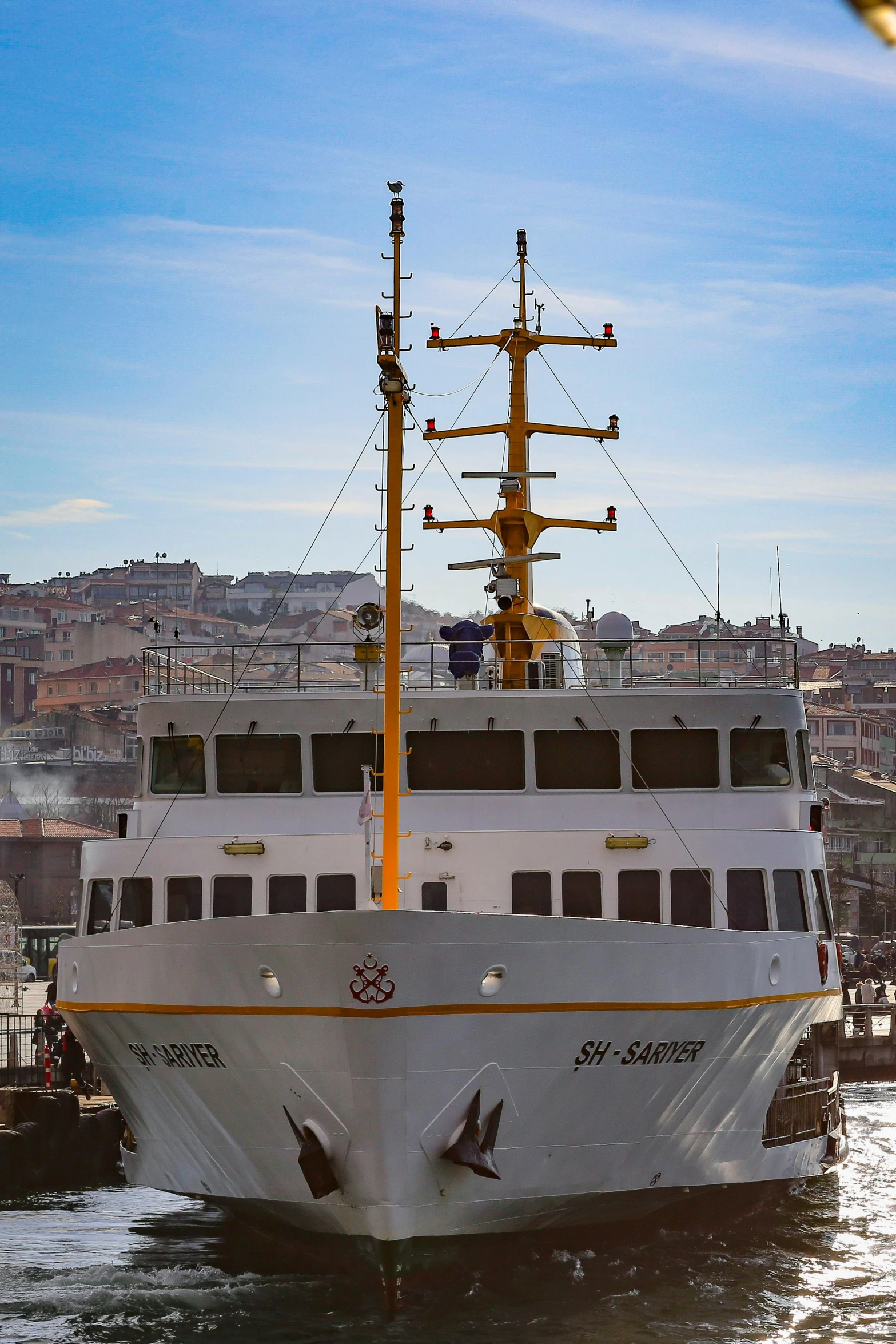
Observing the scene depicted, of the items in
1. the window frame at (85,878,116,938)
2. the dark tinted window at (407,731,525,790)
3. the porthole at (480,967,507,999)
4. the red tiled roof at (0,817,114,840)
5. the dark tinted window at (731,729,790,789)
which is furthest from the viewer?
the red tiled roof at (0,817,114,840)

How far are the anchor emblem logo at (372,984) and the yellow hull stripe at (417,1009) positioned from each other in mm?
85

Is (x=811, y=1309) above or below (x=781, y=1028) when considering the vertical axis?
below

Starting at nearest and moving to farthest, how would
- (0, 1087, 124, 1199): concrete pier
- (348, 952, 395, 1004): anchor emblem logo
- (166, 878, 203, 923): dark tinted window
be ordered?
(348, 952, 395, 1004): anchor emblem logo
(166, 878, 203, 923): dark tinted window
(0, 1087, 124, 1199): concrete pier

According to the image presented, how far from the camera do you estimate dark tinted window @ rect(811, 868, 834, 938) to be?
53.5ft

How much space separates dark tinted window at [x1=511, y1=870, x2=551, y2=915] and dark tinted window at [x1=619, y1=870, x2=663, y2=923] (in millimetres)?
739

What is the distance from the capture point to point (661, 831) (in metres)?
15.1

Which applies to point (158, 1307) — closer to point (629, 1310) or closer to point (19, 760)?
point (629, 1310)

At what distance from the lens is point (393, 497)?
1355 cm

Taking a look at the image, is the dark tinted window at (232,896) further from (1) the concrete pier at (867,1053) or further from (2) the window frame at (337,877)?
(1) the concrete pier at (867,1053)

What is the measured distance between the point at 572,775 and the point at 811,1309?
572 centimetres

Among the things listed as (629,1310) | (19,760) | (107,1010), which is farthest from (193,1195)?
(19,760)

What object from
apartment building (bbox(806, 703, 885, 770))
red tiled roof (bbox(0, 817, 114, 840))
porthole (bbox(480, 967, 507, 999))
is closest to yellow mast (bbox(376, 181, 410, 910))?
porthole (bbox(480, 967, 507, 999))

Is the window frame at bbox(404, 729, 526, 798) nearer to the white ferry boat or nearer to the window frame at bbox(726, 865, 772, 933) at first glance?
the white ferry boat

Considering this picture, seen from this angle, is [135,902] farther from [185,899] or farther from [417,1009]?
[417,1009]
